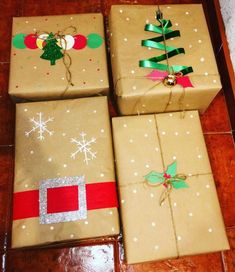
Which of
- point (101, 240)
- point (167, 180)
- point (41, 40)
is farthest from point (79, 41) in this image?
point (101, 240)

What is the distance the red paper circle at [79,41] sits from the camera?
130cm

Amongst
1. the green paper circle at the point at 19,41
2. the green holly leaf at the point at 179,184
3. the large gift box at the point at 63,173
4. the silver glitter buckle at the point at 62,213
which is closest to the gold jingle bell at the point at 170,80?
the large gift box at the point at 63,173

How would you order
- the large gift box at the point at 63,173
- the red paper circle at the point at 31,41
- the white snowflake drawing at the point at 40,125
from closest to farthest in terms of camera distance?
the large gift box at the point at 63,173
the white snowflake drawing at the point at 40,125
the red paper circle at the point at 31,41

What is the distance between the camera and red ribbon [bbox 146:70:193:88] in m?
1.20

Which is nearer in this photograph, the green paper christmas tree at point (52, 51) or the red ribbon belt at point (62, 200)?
the red ribbon belt at point (62, 200)

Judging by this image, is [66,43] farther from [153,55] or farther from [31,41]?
[153,55]

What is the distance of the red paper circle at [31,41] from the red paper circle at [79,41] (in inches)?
6.5

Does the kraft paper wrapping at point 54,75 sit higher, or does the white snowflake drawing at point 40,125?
the kraft paper wrapping at point 54,75

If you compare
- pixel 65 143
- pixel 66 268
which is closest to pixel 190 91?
pixel 65 143

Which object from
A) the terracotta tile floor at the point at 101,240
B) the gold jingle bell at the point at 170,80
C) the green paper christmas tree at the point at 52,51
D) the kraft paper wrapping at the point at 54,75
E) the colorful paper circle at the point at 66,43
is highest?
the colorful paper circle at the point at 66,43

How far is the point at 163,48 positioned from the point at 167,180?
1.72ft

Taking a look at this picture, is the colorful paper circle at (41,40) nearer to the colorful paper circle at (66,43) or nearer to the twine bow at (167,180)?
the colorful paper circle at (66,43)

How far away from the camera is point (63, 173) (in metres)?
1.14

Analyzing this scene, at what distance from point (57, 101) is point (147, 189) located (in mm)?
489
